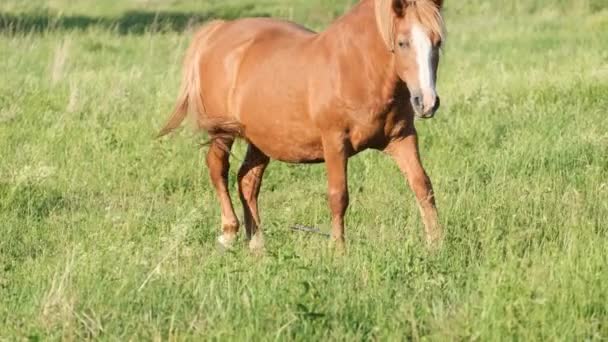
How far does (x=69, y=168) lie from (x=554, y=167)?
3.65m

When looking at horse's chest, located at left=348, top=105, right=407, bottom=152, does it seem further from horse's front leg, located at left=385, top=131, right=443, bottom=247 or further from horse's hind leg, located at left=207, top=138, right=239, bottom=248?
horse's hind leg, located at left=207, top=138, right=239, bottom=248

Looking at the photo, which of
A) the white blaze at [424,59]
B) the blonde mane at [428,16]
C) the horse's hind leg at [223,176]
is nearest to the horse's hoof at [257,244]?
the horse's hind leg at [223,176]

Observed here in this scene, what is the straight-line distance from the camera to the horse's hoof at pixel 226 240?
6.77 m

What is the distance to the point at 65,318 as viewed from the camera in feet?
15.3

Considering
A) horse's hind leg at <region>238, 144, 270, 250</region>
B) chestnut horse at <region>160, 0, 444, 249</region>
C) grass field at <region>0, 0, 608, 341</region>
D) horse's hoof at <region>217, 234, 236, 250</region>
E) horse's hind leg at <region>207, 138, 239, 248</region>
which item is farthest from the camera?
horse's hind leg at <region>238, 144, 270, 250</region>

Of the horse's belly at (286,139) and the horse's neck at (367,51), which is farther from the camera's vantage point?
the horse's belly at (286,139)

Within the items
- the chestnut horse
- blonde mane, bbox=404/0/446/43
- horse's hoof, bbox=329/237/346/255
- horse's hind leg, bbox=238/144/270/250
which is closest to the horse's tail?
the chestnut horse

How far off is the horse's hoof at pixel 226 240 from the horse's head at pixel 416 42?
4.81 feet

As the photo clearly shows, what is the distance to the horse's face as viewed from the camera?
5.74m

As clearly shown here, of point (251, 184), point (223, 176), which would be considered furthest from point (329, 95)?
point (223, 176)

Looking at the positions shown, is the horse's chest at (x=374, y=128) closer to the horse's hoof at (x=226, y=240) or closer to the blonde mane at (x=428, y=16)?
the blonde mane at (x=428, y=16)

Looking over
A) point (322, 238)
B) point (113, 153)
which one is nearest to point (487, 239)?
point (322, 238)

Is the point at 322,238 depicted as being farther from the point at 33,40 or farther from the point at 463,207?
the point at 33,40

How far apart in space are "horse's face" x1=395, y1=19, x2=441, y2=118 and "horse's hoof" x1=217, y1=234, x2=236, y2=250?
1476 millimetres
